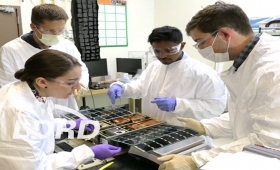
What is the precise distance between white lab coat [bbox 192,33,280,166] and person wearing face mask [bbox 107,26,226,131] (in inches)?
18.7

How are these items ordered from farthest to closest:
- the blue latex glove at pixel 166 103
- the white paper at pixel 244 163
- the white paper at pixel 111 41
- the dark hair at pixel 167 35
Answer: the white paper at pixel 111 41
the dark hair at pixel 167 35
the blue latex glove at pixel 166 103
the white paper at pixel 244 163

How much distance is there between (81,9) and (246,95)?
2545 millimetres

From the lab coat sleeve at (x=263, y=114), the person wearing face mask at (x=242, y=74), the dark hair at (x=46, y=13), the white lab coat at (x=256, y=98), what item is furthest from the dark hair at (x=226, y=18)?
the dark hair at (x=46, y=13)

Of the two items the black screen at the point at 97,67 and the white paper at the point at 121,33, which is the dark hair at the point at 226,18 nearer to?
the black screen at the point at 97,67

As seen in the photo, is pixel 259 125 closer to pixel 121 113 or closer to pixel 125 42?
pixel 121 113

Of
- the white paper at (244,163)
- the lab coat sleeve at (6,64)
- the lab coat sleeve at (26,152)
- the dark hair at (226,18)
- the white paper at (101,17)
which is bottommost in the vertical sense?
the lab coat sleeve at (26,152)

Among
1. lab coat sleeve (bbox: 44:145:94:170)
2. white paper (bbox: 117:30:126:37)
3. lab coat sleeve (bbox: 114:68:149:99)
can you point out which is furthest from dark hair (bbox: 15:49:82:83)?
white paper (bbox: 117:30:126:37)

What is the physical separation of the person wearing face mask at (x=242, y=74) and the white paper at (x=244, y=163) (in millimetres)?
417

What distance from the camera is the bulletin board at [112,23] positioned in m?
4.73

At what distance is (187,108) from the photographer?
184 centimetres

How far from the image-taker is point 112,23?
192 inches

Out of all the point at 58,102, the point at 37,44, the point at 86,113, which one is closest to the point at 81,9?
the point at 37,44

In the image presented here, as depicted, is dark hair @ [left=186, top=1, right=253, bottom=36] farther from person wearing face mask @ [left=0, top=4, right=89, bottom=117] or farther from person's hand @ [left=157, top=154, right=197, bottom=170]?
person wearing face mask @ [left=0, top=4, right=89, bottom=117]

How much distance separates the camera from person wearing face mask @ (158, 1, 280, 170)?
1.05 meters
